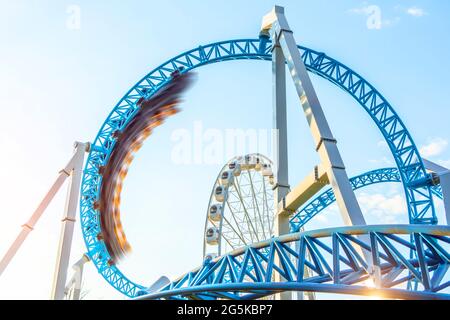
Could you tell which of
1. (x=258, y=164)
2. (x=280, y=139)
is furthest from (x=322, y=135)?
(x=258, y=164)

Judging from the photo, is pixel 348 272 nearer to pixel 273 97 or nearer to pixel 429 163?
pixel 273 97

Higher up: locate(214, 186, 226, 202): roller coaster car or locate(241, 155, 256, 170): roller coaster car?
locate(241, 155, 256, 170): roller coaster car

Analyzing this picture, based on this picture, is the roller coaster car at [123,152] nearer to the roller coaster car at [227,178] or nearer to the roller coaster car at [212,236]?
the roller coaster car at [212,236]

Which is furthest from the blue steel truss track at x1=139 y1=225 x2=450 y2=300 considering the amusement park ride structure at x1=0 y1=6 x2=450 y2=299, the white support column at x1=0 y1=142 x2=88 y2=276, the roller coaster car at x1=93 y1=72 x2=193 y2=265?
the roller coaster car at x1=93 y1=72 x2=193 y2=265

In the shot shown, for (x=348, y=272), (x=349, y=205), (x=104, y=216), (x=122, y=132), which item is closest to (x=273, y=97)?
(x=349, y=205)

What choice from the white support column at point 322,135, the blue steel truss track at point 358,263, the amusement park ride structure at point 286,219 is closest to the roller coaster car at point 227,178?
the amusement park ride structure at point 286,219

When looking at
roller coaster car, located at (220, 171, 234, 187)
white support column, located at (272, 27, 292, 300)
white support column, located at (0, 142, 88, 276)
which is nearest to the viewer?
white support column, located at (272, 27, 292, 300)

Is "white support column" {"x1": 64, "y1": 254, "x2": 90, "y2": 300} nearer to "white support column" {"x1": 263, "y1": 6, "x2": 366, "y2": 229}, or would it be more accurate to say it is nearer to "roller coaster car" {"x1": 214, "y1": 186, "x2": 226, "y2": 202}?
"roller coaster car" {"x1": 214, "y1": 186, "x2": 226, "y2": 202}
